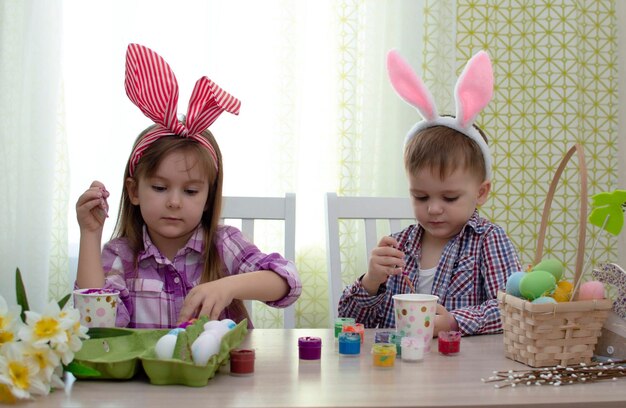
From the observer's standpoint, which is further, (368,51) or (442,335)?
(368,51)

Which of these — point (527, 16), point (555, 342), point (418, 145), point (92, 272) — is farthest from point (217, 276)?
→ point (527, 16)

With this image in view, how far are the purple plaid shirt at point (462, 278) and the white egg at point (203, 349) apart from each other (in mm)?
708

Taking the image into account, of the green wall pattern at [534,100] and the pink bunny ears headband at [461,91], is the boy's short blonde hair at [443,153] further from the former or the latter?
the green wall pattern at [534,100]

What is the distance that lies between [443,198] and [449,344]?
1.60ft

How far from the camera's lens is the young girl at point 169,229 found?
4.85 ft

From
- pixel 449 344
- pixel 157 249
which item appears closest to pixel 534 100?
pixel 157 249

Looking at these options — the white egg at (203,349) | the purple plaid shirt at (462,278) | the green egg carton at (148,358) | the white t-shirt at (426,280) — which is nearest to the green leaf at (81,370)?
the green egg carton at (148,358)

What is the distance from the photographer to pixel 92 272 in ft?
5.11

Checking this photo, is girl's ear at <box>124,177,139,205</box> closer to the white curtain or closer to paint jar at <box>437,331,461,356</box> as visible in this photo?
paint jar at <box>437,331,461,356</box>

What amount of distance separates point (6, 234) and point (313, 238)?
3.68ft

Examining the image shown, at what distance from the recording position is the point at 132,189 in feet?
5.43

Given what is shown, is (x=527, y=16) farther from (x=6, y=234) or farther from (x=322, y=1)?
(x=6, y=234)

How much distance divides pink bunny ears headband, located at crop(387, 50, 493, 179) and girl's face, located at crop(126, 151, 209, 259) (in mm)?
459

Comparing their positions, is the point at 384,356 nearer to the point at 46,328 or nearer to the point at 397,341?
the point at 397,341
